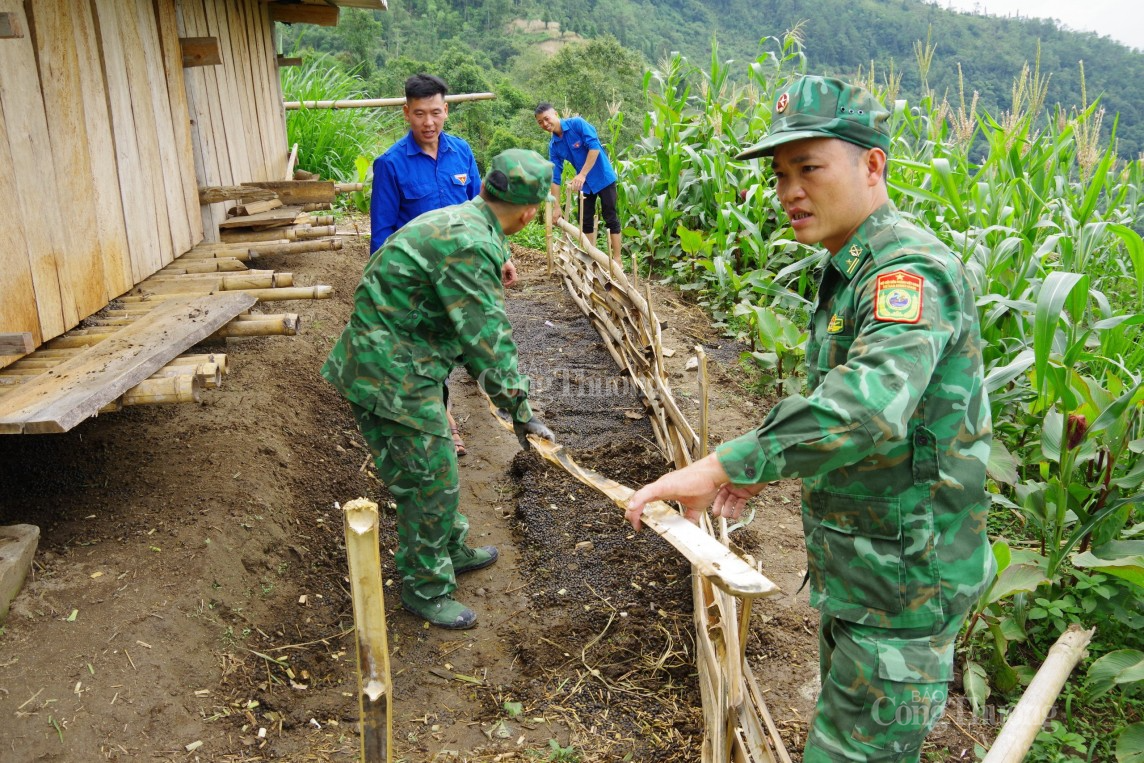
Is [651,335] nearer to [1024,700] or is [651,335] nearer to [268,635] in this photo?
[268,635]

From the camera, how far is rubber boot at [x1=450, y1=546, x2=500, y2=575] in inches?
144

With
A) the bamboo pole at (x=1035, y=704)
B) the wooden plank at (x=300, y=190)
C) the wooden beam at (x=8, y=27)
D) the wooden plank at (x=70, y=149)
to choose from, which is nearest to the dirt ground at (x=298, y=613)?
the bamboo pole at (x=1035, y=704)

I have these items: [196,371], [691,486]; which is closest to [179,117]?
[196,371]

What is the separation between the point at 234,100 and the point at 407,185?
2.39m

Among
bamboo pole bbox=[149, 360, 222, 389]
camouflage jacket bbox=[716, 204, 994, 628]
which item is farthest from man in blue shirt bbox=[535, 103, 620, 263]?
camouflage jacket bbox=[716, 204, 994, 628]

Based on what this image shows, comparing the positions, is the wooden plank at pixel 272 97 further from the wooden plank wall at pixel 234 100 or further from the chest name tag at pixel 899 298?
the chest name tag at pixel 899 298

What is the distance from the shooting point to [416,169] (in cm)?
434

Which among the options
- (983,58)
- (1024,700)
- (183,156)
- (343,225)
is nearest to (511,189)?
(1024,700)

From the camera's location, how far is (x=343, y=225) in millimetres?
9234

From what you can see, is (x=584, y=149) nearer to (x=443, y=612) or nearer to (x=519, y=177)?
(x=519, y=177)

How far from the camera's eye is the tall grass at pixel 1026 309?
2738 millimetres

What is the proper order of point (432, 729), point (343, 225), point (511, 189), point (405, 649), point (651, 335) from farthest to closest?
1. point (343, 225)
2. point (651, 335)
3. point (405, 649)
4. point (511, 189)
5. point (432, 729)

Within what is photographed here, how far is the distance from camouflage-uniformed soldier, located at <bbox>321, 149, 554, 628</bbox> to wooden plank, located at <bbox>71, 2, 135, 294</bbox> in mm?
1244

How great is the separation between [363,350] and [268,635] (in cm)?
111
